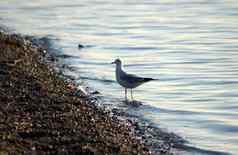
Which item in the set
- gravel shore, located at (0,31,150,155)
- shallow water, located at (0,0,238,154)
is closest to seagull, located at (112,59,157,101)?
shallow water, located at (0,0,238,154)

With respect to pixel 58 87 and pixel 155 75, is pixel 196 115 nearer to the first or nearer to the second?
pixel 58 87

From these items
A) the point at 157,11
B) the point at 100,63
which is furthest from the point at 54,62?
the point at 157,11

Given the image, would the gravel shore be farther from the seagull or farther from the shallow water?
the shallow water

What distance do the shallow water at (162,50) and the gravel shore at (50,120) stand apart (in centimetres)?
195

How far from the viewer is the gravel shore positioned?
11867 millimetres

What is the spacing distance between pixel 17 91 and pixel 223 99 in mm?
6148

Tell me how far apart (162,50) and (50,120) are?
48.5ft

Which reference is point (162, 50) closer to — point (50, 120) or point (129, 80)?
point (129, 80)

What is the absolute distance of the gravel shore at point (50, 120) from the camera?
11.9 meters

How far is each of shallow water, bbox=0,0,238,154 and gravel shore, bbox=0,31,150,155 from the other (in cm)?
195

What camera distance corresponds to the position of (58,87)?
17.8 m

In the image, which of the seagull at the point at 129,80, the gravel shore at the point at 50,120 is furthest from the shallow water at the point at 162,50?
the gravel shore at the point at 50,120

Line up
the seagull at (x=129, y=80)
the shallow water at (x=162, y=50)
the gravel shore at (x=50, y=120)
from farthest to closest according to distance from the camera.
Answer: the seagull at (x=129, y=80) < the shallow water at (x=162, y=50) < the gravel shore at (x=50, y=120)

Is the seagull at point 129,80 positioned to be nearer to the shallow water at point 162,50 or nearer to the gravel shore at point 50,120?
the shallow water at point 162,50
